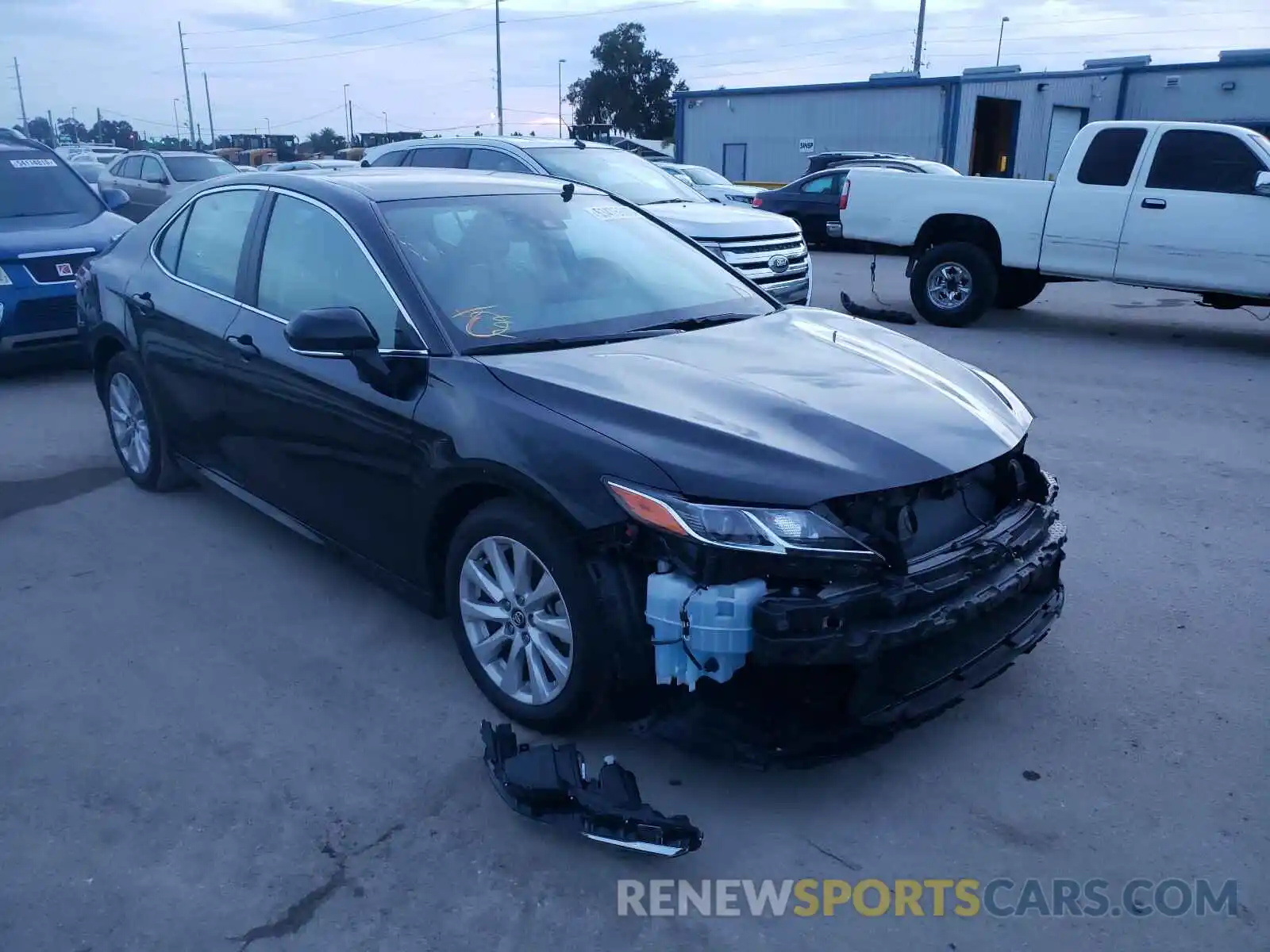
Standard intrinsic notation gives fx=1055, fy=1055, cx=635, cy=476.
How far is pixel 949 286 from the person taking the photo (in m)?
11.3

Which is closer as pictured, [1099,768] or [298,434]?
[1099,768]

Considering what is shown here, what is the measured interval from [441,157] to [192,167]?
10069 mm

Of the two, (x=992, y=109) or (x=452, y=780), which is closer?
(x=452, y=780)

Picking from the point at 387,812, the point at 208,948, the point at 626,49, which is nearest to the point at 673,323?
the point at 387,812

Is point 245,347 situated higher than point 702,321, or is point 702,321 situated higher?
point 702,321

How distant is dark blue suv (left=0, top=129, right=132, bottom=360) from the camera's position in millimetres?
8078

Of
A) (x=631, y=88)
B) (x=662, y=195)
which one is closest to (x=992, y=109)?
(x=662, y=195)

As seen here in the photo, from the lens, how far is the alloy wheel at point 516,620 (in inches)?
128

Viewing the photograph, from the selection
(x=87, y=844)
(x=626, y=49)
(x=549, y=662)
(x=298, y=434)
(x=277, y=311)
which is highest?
(x=626, y=49)

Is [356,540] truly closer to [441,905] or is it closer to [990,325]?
[441,905]

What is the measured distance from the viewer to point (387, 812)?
311cm

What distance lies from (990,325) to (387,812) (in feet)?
32.2

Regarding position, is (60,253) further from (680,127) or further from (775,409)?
(680,127)

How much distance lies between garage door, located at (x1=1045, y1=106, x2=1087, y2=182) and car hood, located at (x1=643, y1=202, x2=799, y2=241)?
21.9m
